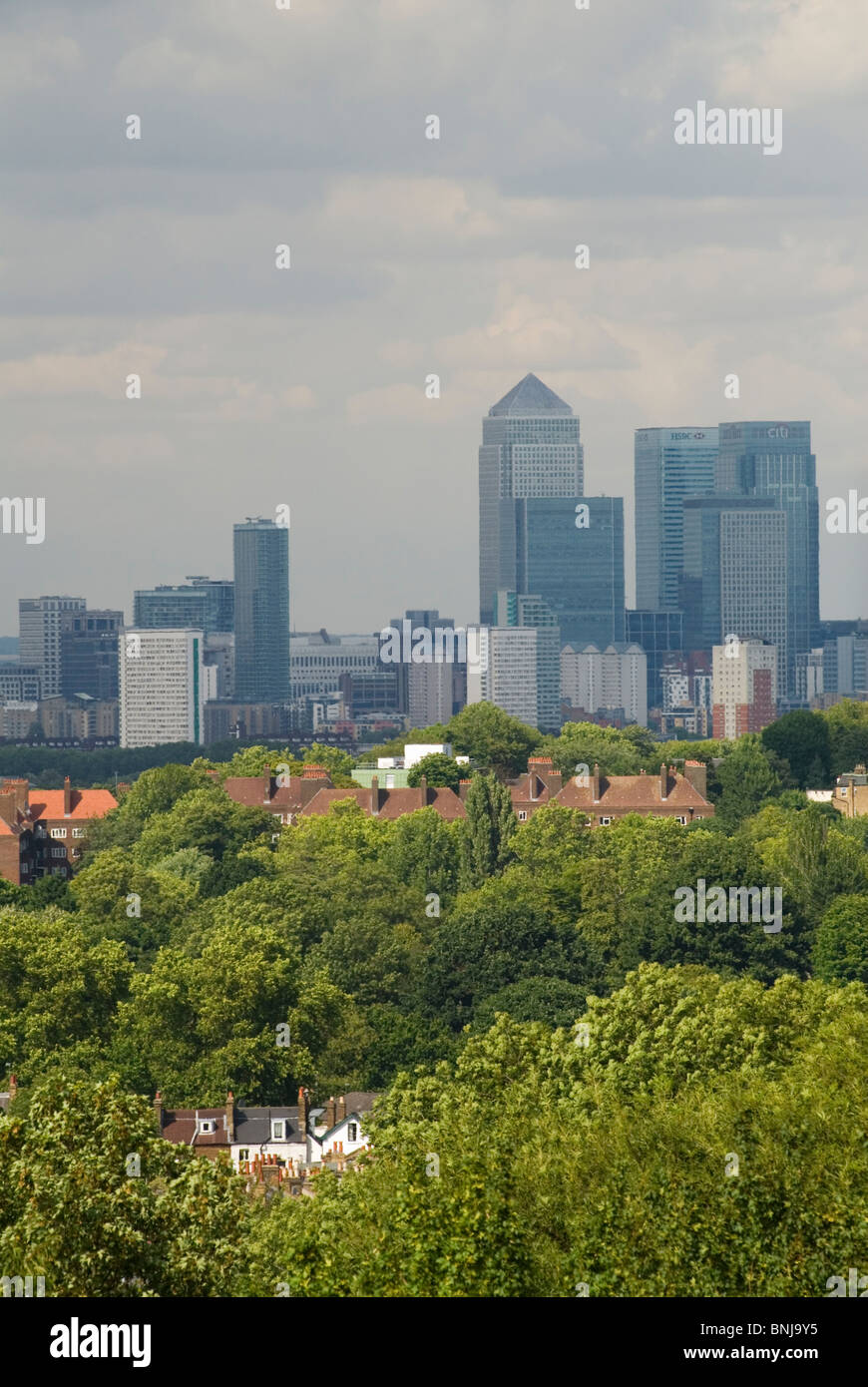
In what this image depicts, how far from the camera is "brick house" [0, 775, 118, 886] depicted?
108938 mm

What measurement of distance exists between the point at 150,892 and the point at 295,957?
19.7 metres

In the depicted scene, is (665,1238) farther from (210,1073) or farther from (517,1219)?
(210,1073)

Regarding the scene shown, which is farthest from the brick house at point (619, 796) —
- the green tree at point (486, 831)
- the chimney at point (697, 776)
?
the green tree at point (486, 831)

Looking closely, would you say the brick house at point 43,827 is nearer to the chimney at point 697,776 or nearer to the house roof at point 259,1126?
the chimney at point 697,776

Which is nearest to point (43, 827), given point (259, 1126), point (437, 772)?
point (437, 772)

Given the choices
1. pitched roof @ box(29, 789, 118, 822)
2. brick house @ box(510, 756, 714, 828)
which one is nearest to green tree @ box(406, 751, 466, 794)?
brick house @ box(510, 756, 714, 828)

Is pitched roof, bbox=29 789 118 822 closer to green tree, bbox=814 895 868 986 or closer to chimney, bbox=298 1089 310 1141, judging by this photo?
green tree, bbox=814 895 868 986

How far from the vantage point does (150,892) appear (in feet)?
286

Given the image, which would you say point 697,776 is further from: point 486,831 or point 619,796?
point 486,831
